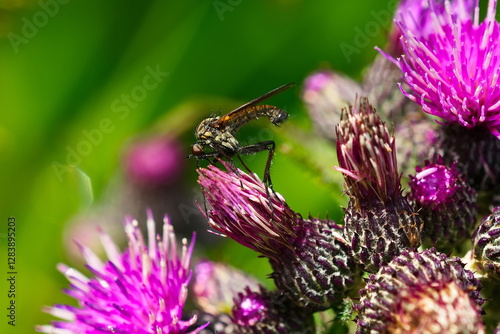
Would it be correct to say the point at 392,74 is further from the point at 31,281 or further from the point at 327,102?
the point at 31,281

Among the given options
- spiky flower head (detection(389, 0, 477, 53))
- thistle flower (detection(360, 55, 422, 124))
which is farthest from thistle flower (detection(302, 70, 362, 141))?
spiky flower head (detection(389, 0, 477, 53))

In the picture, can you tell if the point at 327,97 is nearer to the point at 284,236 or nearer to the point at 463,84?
the point at 463,84

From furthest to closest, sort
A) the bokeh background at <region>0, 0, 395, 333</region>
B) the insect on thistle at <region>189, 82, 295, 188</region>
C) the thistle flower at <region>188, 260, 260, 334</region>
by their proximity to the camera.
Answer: the bokeh background at <region>0, 0, 395, 333</region> → the thistle flower at <region>188, 260, 260, 334</region> → the insect on thistle at <region>189, 82, 295, 188</region>

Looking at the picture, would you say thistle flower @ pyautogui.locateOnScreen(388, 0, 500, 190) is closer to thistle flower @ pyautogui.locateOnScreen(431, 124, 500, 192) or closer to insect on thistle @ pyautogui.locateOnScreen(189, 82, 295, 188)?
thistle flower @ pyautogui.locateOnScreen(431, 124, 500, 192)

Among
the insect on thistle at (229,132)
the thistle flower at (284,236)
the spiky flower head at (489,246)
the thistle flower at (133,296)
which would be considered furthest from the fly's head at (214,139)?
the spiky flower head at (489,246)

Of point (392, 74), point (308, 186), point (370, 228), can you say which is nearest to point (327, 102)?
point (392, 74)

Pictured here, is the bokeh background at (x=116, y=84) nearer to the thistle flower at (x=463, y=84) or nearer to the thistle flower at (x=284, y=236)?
the thistle flower at (x=463, y=84)
